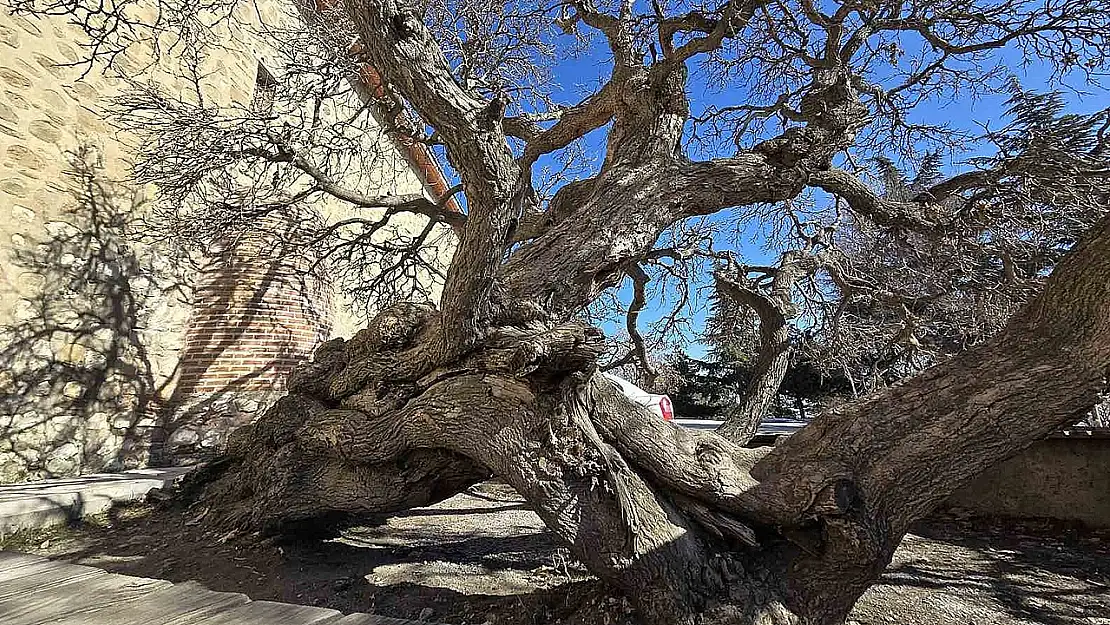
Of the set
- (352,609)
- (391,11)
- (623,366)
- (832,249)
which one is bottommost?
(352,609)

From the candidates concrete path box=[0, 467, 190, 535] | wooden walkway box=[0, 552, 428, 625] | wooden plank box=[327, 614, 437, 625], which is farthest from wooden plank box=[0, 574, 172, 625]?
concrete path box=[0, 467, 190, 535]

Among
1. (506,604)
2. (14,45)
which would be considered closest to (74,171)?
(14,45)

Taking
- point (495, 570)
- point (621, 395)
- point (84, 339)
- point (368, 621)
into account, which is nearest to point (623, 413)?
point (621, 395)

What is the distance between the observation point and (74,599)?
1178 mm

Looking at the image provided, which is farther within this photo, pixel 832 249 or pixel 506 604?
pixel 832 249

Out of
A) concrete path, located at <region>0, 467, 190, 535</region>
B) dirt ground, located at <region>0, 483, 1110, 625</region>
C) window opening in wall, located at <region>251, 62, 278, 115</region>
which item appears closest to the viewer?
dirt ground, located at <region>0, 483, 1110, 625</region>

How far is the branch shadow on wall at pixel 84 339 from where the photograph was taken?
18.8 feet

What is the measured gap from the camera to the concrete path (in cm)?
426

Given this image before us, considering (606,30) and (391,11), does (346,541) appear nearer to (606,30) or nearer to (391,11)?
(391,11)

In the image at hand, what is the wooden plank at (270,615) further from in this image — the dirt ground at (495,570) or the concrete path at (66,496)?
the concrete path at (66,496)

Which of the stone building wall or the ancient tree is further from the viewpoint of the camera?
the stone building wall

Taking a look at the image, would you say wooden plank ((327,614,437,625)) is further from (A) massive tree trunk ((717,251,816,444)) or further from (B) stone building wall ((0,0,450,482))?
(B) stone building wall ((0,0,450,482))

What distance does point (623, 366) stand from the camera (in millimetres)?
7973

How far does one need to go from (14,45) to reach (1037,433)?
346 inches
